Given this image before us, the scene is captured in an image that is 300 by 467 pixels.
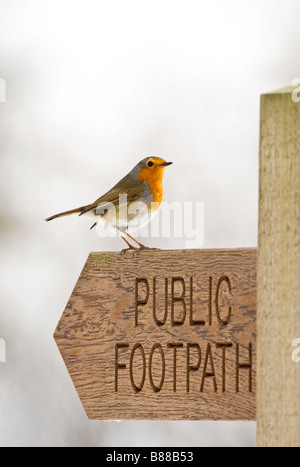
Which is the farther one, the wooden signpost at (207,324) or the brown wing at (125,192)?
the brown wing at (125,192)

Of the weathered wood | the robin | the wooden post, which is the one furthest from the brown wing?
the wooden post

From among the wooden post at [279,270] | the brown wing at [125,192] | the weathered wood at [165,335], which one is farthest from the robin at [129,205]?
the wooden post at [279,270]

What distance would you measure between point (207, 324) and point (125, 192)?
83 cm

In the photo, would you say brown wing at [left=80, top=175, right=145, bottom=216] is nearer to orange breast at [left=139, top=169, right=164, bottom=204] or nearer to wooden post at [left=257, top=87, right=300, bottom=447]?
orange breast at [left=139, top=169, right=164, bottom=204]

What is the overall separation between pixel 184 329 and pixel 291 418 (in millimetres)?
345

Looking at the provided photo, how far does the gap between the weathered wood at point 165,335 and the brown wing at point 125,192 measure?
59 centimetres

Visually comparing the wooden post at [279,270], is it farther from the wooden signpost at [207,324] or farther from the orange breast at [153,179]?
the orange breast at [153,179]

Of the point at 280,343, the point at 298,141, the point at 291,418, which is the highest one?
the point at 298,141

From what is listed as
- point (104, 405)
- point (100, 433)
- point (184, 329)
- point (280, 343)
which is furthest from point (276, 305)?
point (100, 433)

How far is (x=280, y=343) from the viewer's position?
1384mm

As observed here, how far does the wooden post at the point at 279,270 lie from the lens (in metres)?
1.37

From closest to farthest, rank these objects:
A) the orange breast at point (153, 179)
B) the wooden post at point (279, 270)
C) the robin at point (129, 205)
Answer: the wooden post at point (279, 270) → the robin at point (129, 205) → the orange breast at point (153, 179)
